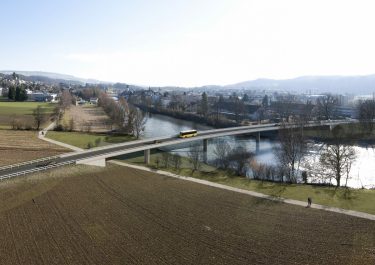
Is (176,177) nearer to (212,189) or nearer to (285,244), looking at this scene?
(212,189)

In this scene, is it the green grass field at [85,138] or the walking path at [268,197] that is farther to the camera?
the green grass field at [85,138]

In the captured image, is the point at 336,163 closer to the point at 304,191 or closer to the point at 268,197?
the point at 304,191

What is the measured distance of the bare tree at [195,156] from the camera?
31.8 meters

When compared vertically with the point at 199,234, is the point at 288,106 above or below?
above

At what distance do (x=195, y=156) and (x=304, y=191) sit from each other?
11.8 metres

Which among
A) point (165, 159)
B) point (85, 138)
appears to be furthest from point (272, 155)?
point (85, 138)

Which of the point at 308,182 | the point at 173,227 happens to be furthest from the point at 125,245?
the point at 308,182

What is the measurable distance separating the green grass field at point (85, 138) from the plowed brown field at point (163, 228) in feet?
53.1

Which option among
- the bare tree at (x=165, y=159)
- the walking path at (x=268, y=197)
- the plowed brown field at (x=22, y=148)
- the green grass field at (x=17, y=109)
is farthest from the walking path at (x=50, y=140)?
the green grass field at (x=17, y=109)

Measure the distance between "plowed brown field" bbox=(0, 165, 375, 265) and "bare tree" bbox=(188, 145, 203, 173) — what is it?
276 inches

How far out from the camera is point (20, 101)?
8950cm

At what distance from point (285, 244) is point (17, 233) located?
12735 mm

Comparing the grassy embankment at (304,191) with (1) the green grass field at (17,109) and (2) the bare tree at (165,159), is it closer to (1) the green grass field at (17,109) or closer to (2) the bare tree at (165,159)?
(2) the bare tree at (165,159)

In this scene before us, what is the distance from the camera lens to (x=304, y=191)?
24875 millimetres
